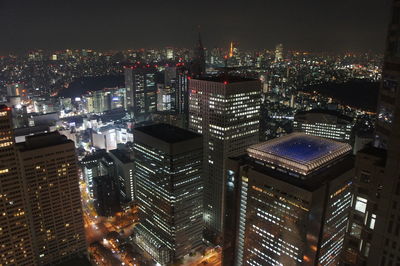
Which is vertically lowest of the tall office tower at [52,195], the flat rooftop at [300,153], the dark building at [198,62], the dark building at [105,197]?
the dark building at [105,197]

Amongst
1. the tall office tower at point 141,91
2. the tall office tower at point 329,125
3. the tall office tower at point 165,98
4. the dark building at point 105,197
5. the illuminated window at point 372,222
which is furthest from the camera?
the tall office tower at point 141,91

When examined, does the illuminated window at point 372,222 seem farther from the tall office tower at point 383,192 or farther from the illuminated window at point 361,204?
the illuminated window at point 361,204

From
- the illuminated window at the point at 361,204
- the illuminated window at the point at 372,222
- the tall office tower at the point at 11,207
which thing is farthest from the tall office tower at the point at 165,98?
the illuminated window at the point at 372,222

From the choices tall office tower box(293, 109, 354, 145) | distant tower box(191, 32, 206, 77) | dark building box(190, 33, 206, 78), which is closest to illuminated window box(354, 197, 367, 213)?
dark building box(190, 33, 206, 78)

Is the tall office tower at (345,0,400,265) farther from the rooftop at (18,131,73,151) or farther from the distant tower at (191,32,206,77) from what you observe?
the distant tower at (191,32,206,77)

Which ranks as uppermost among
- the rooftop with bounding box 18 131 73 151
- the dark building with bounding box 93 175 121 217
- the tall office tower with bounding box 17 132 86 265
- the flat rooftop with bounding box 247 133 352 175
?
the flat rooftop with bounding box 247 133 352 175

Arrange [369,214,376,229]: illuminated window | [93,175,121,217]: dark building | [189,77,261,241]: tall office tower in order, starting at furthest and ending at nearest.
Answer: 1. [93,175,121,217]: dark building
2. [189,77,261,241]: tall office tower
3. [369,214,376,229]: illuminated window

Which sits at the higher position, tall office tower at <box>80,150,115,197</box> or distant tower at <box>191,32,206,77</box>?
distant tower at <box>191,32,206,77</box>
